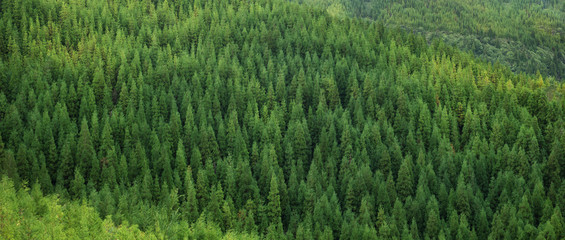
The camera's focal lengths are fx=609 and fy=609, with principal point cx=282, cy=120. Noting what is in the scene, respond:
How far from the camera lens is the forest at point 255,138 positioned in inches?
4330

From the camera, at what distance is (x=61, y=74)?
159375 millimetres

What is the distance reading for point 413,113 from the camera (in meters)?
157

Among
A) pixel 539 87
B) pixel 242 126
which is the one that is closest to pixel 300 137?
pixel 242 126

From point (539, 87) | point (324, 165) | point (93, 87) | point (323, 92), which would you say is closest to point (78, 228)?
point (324, 165)

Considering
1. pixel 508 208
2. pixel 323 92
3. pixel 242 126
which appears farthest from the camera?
pixel 323 92

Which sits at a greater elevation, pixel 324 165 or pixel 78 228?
pixel 78 228

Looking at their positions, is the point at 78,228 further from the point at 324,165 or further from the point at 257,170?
the point at 324,165

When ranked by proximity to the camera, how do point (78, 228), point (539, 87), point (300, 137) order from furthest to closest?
point (539, 87), point (300, 137), point (78, 228)

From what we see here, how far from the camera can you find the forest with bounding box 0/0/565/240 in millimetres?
109975

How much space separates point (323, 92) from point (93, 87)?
59.4m

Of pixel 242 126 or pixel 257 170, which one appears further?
pixel 242 126

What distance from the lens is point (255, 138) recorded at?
469ft

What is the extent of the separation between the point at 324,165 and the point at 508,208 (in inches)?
1560

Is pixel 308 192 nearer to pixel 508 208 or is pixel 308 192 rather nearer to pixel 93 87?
pixel 508 208
